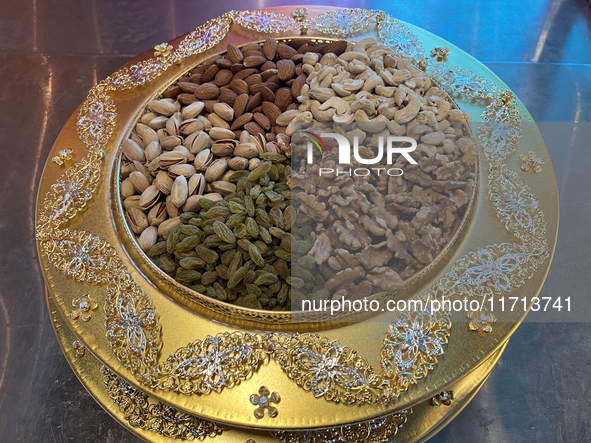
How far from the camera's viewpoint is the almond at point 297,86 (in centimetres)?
123

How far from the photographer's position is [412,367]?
868 millimetres

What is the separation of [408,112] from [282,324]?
2.02 feet

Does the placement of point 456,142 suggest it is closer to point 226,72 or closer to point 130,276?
point 226,72

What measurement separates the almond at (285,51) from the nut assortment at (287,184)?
0.10ft

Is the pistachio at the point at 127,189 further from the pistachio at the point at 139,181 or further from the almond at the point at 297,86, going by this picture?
the almond at the point at 297,86

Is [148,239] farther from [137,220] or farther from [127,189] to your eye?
[127,189]

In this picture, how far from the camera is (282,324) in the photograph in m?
0.92

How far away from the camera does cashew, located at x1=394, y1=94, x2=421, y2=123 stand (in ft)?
3.61

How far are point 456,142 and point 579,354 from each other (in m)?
0.81

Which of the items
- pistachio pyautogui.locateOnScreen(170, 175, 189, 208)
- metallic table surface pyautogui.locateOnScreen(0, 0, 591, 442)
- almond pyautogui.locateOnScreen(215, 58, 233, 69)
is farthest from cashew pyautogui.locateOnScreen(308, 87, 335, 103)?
metallic table surface pyautogui.locateOnScreen(0, 0, 591, 442)

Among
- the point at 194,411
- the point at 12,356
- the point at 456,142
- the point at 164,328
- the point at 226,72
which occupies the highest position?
the point at 226,72

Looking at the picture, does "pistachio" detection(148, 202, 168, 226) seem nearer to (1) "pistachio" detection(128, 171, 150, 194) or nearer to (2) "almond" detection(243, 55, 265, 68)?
(1) "pistachio" detection(128, 171, 150, 194)

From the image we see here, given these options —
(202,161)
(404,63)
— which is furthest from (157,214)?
(404,63)

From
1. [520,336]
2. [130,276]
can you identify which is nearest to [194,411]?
[130,276]
